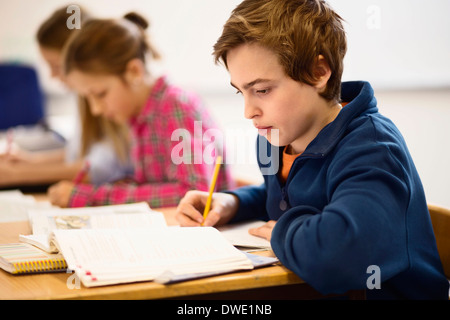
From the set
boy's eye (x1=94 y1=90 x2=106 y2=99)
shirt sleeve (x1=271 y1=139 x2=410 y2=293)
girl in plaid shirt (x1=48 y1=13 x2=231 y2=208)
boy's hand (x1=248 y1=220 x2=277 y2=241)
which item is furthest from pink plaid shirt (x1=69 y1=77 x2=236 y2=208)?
shirt sleeve (x1=271 y1=139 x2=410 y2=293)

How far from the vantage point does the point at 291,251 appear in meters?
0.86

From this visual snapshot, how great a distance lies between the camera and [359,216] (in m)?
0.81

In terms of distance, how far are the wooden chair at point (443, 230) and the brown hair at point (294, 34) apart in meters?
0.33

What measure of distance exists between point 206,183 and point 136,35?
1.93ft

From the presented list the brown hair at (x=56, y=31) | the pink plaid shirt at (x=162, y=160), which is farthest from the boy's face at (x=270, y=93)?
the brown hair at (x=56, y=31)

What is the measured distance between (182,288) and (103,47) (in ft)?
3.85

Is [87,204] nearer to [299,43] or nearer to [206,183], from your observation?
[206,183]

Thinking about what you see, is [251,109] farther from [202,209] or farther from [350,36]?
[350,36]

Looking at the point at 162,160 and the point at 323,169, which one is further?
the point at 162,160

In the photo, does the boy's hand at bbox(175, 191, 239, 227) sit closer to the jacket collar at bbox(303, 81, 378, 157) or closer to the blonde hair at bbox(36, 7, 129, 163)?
the jacket collar at bbox(303, 81, 378, 157)

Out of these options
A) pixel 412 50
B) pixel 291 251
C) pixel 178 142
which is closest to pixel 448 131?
pixel 412 50

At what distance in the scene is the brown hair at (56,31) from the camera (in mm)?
2238

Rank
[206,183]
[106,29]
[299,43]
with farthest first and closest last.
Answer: [106,29], [206,183], [299,43]

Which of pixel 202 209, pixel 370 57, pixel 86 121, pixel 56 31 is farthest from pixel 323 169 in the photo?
pixel 370 57
